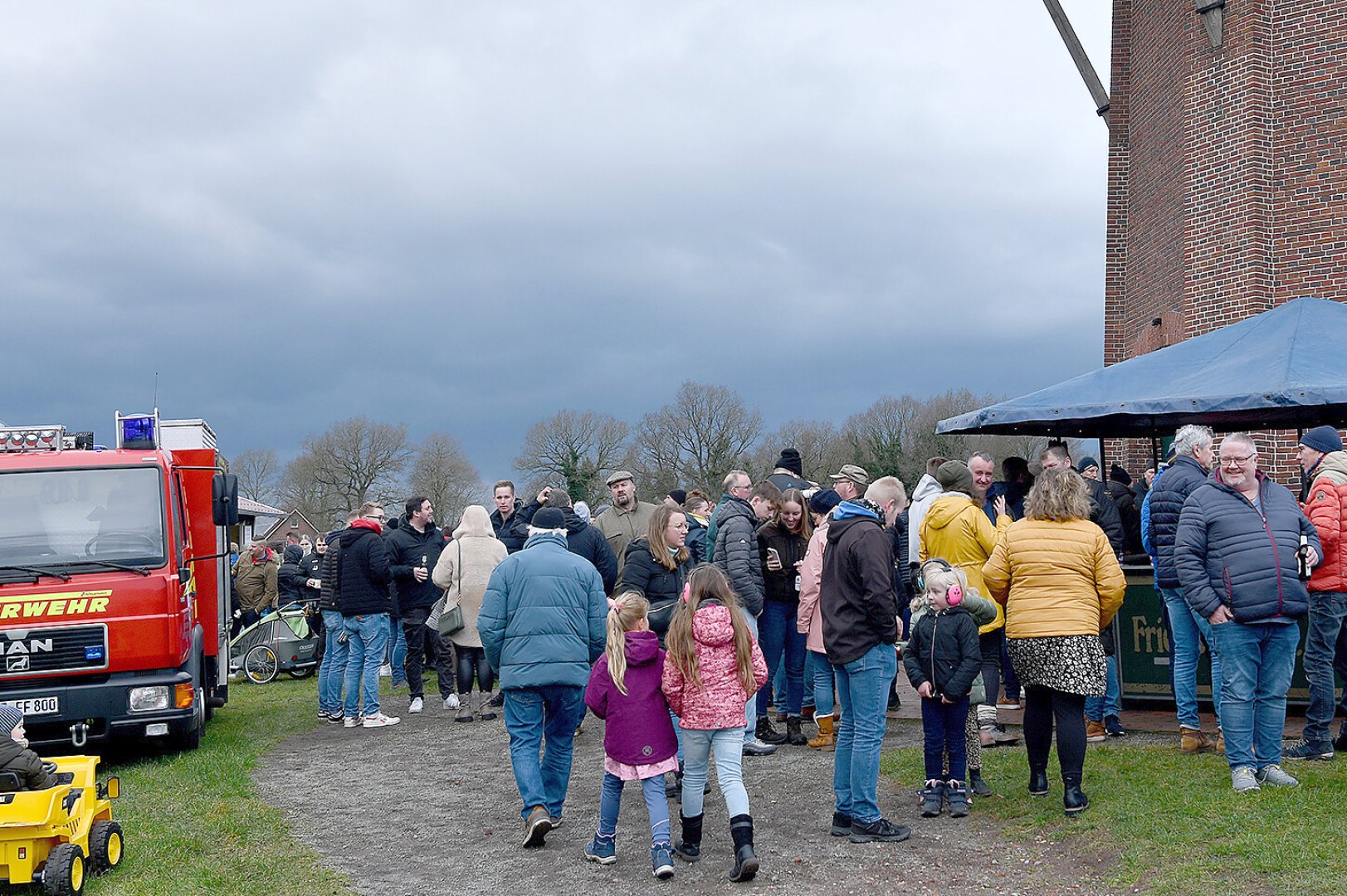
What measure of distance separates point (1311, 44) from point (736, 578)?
406 inches

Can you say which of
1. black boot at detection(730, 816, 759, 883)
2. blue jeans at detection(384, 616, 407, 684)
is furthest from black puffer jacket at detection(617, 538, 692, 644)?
blue jeans at detection(384, 616, 407, 684)

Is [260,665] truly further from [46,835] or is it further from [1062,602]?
[1062,602]

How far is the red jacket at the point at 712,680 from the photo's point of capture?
241 inches

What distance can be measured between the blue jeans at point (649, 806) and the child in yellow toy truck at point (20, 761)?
9.22 ft

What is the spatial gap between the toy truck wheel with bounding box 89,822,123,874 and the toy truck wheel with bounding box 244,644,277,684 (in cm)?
1076

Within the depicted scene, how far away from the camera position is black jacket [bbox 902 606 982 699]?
22.1ft

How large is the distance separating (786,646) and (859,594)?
300 centimetres

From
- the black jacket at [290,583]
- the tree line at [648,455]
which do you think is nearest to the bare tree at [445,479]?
the tree line at [648,455]

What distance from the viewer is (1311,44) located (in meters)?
13.7

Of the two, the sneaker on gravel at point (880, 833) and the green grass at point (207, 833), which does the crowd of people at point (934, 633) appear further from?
the green grass at point (207, 833)

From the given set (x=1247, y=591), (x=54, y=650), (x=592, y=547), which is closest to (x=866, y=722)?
(x=1247, y=591)

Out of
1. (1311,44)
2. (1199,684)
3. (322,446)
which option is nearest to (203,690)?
(1199,684)

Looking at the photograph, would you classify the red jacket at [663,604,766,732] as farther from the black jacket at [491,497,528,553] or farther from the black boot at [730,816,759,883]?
the black jacket at [491,497,528,553]

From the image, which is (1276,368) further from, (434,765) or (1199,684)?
(434,765)
